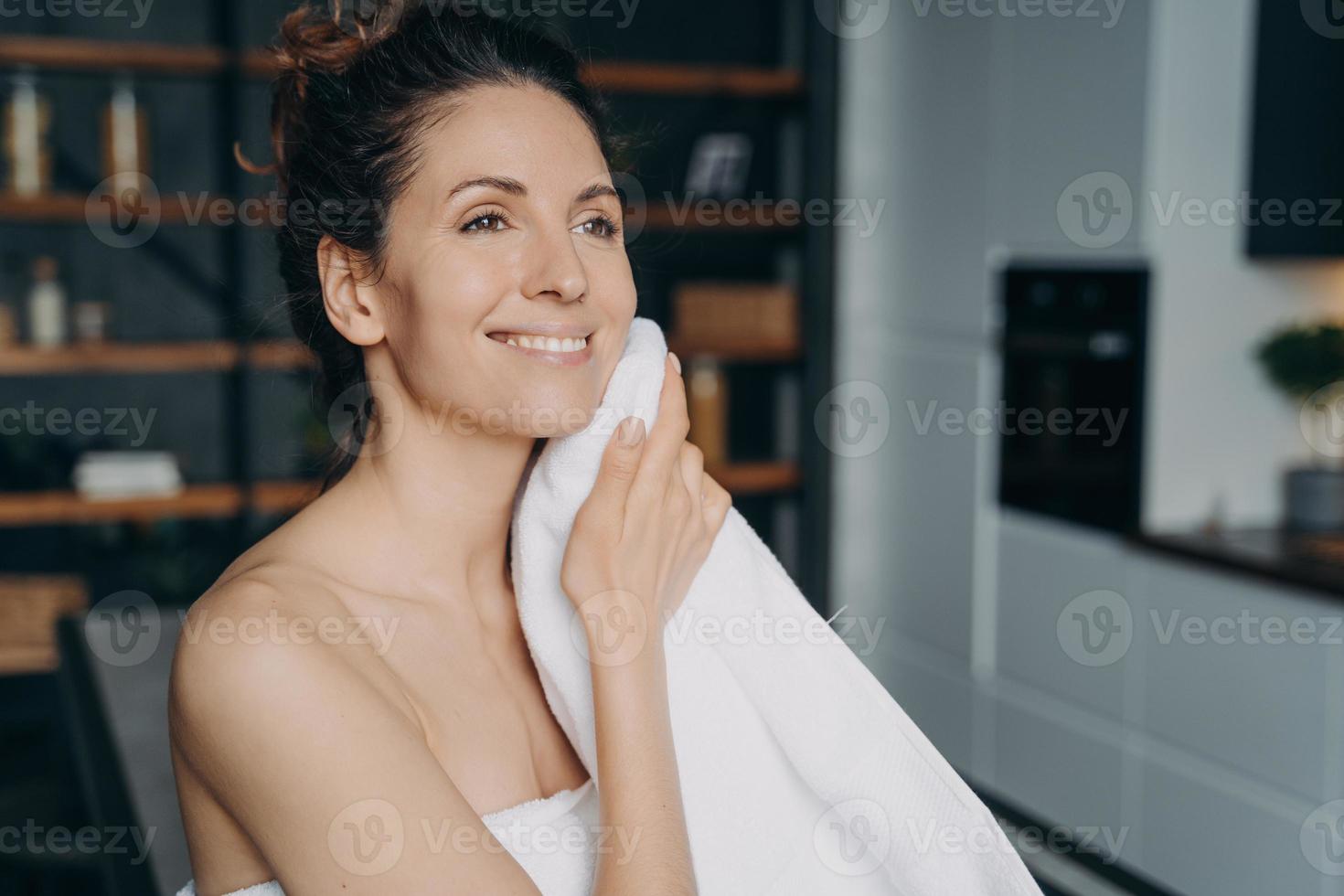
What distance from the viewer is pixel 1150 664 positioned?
2.60 m

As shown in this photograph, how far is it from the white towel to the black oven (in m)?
1.70

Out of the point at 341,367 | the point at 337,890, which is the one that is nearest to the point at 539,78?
the point at 341,367

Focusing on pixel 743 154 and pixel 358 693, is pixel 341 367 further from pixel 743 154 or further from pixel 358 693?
pixel 743 154

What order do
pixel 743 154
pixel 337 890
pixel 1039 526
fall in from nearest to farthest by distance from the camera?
pixel 337 890 → pixel 1039 526 → pixel 743 154

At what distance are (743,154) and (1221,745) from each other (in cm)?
213

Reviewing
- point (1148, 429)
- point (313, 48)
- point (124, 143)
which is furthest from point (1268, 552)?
point (124, 143)

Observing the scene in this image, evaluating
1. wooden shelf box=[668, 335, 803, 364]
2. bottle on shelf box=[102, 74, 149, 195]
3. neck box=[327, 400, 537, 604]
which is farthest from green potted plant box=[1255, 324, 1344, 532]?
bottle on shelf box=[102, 74, 149, 195]

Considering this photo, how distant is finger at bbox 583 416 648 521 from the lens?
3.72 feet

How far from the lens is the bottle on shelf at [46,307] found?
3.33 meters

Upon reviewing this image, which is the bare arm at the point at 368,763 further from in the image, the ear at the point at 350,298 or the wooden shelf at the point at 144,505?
the wooden shelf at the point at 144,505

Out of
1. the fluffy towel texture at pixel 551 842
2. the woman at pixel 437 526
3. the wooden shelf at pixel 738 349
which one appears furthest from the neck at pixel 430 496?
the wooden shelf at pixel 738 349

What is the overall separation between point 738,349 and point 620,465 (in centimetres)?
269

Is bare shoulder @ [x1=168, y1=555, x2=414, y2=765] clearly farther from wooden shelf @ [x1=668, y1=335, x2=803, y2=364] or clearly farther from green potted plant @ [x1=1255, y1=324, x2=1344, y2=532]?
wooden shelf @ [x1=668, y1=335, x2=803, y2=364]

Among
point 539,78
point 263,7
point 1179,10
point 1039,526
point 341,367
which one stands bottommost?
point 1039,526
